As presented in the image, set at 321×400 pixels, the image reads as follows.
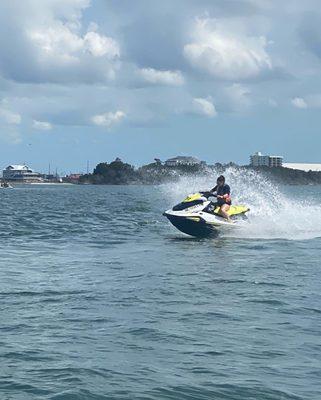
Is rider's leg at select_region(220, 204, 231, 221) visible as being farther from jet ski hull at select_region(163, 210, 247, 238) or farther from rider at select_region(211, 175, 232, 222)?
jet ski hull at select_region(163, 210, 247, 238)

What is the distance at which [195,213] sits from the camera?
73.7 feet

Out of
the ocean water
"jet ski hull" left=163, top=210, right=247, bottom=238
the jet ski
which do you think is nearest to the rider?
the jet ski

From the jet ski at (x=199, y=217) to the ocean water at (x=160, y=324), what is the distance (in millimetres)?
2609

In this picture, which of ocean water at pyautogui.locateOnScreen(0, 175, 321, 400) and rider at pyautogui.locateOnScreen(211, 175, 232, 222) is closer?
ocean water at pyautogui.locateOnScreen(0, 175, 321, 400)

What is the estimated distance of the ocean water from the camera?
297 inches

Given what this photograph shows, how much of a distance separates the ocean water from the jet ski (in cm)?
261

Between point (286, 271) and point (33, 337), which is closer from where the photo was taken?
point (33, 337)

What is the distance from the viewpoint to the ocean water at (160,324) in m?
7.55

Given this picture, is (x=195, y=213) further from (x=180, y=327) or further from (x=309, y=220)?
(x=180, y=327)

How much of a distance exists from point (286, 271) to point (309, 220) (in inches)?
532

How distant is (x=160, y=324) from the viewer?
33.0 feet

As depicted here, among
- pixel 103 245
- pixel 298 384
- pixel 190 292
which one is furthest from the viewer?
pixel 103 245

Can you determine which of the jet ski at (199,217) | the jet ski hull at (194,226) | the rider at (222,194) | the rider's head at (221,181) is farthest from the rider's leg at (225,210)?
the rider's head at (221,181)

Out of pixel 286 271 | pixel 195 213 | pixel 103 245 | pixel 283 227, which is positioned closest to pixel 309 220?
pixel 283 227
